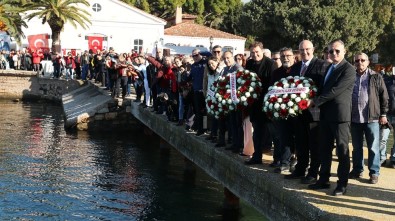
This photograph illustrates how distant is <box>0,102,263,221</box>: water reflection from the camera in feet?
39.5

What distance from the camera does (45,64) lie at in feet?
123

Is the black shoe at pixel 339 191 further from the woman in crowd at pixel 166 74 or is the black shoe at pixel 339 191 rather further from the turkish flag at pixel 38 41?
the turkish flag at pixel 38 41

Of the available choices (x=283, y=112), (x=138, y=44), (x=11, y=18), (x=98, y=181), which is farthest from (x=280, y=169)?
(x=138, y=44)

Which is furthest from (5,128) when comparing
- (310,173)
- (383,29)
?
(383,29)

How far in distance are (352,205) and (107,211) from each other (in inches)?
252

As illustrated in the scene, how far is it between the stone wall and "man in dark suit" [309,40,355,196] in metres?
30.6

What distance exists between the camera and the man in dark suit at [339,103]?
281 inches

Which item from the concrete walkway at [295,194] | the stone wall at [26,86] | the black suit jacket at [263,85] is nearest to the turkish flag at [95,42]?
the stone wall at [26,86]

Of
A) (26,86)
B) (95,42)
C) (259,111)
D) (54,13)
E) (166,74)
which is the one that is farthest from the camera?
(95,42)

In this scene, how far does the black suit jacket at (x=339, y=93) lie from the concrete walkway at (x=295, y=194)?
1.04 meters

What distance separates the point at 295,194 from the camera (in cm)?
729

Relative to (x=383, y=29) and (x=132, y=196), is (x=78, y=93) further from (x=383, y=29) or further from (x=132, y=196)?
(x=383, y=29)

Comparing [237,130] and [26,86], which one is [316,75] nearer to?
[237,130]

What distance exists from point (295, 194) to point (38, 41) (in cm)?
4111
